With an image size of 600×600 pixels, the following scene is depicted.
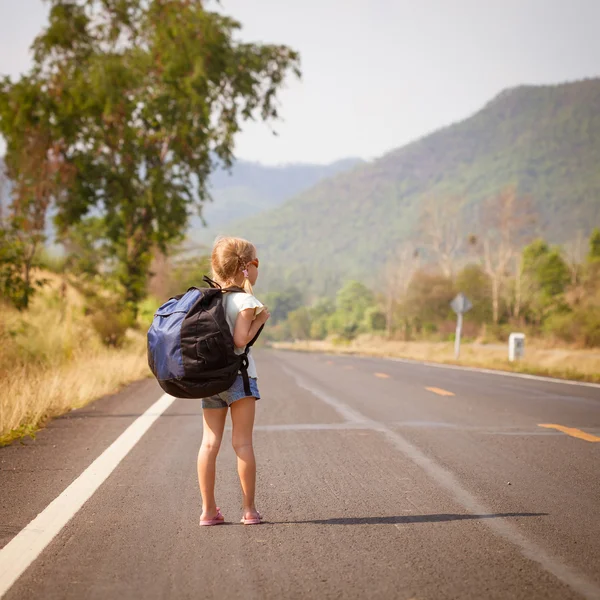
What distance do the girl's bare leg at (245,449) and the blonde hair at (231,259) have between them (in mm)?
698

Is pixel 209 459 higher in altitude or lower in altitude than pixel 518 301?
lower

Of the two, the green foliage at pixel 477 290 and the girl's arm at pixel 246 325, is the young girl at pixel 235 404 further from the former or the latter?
the green foliage at pixel 477 290

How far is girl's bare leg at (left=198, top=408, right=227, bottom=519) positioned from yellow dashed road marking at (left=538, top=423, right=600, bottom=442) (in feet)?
16.9

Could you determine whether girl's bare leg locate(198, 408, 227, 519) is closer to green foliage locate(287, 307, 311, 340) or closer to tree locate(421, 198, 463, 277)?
tree locate(421, 198, 463, 277)

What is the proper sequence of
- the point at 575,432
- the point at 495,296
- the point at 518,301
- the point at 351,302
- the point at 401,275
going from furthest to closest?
the point at 351,302
the point at 401,275
the point at 495,296
the point at 518,301
the point at 575,432

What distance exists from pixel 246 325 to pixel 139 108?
65.9 feet

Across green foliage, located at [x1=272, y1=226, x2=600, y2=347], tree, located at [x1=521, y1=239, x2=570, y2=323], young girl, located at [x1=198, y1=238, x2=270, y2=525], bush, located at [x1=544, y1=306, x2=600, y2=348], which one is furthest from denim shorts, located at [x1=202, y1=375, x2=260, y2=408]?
tree, located at [x1=521, y1=239, x2=570, y2=323]

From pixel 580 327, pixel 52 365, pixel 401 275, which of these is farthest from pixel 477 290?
pixel 52 365

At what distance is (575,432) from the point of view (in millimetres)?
9469

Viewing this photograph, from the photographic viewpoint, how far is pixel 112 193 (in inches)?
943

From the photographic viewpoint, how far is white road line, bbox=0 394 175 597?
4.12 m

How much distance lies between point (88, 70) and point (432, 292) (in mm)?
60521

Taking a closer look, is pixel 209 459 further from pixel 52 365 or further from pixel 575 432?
pixel 52 365

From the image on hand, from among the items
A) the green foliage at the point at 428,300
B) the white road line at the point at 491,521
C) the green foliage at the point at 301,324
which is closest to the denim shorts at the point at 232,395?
the white road line at the point at 491,521
